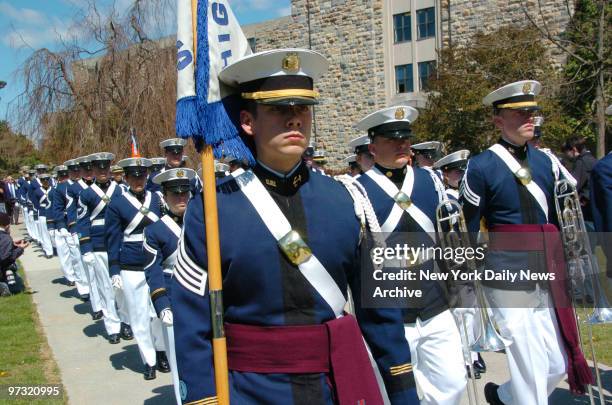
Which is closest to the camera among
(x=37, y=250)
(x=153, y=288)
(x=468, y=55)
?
(x=153, y=288)

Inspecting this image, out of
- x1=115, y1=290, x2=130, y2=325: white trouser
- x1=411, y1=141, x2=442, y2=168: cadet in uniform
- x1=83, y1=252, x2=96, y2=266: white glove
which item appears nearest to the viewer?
x1=115, y1=290, x2=130, y2=325: white trouser

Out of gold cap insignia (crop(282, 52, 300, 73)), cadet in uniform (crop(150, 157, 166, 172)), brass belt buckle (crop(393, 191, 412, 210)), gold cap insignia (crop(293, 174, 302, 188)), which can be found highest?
cadet in uniform (crop(150, 157, 166, 172))

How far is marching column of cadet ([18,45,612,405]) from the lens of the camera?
2643 mm

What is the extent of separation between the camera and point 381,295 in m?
3.05

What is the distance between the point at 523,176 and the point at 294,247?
3065 millimetres

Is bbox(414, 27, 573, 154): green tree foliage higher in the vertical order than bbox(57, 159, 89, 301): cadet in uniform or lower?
higher

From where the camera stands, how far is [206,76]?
2863 mm

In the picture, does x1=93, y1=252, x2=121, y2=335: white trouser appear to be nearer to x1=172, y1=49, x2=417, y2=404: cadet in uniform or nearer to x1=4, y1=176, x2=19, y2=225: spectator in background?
x1=172, y1=49, x2=417, y2=404: cadet in uniform

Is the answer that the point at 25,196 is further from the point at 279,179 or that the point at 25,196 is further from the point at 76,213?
the point at 279,179

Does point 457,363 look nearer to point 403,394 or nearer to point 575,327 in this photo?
point 575,327

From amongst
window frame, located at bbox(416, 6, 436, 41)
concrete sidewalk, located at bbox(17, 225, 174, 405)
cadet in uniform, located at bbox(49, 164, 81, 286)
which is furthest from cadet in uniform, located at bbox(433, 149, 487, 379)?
window frame, located at bbox(416, 6, 436, 41)

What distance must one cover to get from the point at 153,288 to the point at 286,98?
3.87 meters

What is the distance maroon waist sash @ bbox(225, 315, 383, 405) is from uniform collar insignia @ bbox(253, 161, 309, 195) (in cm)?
56

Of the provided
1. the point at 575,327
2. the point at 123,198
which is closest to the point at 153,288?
the point at 123,198
